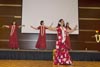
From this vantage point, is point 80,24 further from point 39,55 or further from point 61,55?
point 61,55

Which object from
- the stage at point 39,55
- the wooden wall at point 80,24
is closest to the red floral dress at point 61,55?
the stage at point 39,55

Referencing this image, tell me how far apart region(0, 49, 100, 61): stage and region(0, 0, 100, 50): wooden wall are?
2014mm

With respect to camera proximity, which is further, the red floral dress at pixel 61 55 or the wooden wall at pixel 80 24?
the wooden wall at pixel 80 24

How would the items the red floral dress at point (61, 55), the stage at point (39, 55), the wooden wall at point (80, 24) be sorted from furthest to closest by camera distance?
the wooden wall at point (80, 24), the stage at point (39, 55), the red floral dress at point (61, 55)

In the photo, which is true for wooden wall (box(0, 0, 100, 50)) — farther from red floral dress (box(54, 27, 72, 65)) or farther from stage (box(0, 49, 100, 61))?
red floral dress (box(54, 27, 72, 65))

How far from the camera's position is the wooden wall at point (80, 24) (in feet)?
32.1

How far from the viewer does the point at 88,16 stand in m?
10.0

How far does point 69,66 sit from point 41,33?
297 cm

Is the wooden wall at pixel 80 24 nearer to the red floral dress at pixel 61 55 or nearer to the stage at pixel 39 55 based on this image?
the stage at pixel 39 55

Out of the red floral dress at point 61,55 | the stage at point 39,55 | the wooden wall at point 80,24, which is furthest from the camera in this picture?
the wooden wall at point 80,24

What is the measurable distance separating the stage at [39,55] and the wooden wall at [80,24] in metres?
2.01

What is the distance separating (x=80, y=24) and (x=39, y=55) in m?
2.99

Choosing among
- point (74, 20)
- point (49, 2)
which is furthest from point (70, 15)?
point (49, 2)

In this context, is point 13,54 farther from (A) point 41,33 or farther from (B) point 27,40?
(B) point 27,40
